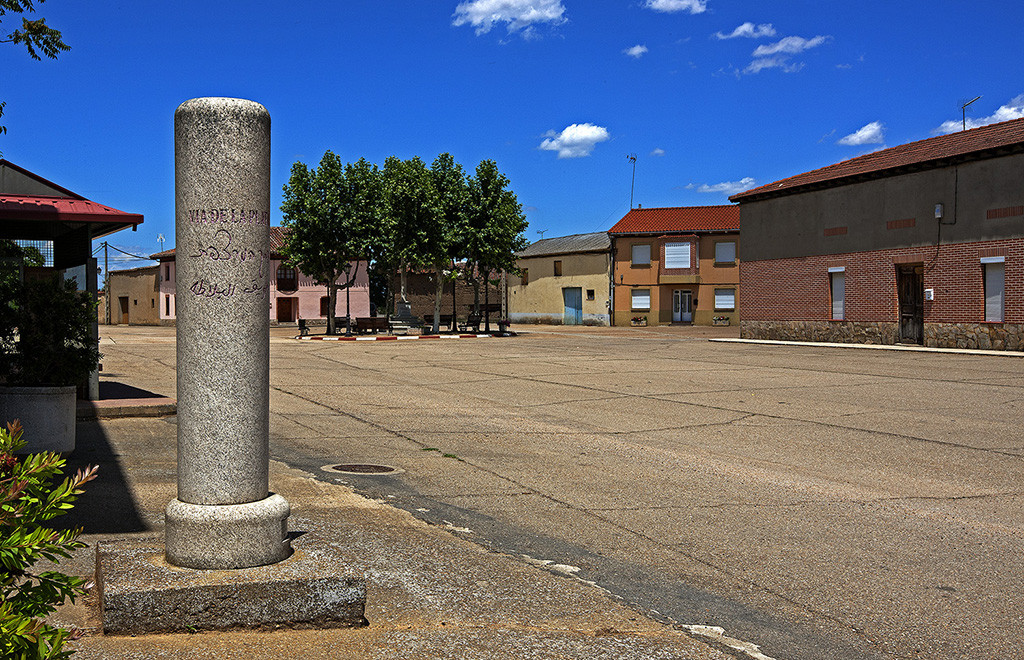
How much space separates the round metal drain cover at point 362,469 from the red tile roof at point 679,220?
165 ft

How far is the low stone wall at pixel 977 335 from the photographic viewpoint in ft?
84.7

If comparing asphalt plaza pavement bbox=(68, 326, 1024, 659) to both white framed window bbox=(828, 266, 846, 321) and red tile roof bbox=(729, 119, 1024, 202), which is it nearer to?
red tile roof bbox=(729, 119, 1024, 202)

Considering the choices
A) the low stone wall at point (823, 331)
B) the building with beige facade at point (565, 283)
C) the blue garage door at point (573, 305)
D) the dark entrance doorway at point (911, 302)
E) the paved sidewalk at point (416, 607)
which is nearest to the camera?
the paved sidewalk at point (416, 607)

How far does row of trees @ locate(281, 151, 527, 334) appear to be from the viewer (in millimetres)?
38438

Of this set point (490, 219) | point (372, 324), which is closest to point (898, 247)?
point (490, 219)

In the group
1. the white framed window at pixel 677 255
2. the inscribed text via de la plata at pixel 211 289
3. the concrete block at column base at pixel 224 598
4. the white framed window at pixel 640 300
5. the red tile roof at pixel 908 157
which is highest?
the red tile roof at pixel 908 157

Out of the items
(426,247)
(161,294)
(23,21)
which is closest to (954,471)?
(23,21)

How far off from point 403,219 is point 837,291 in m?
18.3

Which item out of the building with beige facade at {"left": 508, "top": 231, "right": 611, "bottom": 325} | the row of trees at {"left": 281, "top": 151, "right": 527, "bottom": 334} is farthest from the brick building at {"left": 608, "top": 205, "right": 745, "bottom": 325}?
the row of trees at {"left": 281, "top": 151, "right": 527, "bottom": 334}

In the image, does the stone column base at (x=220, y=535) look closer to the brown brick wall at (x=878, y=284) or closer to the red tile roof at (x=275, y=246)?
the brown brick wall at (x=878, y=284)

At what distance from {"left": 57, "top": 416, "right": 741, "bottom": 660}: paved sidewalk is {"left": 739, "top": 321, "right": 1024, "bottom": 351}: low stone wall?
83.0 ft

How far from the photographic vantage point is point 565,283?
63.1 m

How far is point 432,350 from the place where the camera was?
26734 mm

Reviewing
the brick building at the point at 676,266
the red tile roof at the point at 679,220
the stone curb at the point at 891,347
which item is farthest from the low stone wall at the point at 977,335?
the red tile roof at the point at 679,220
